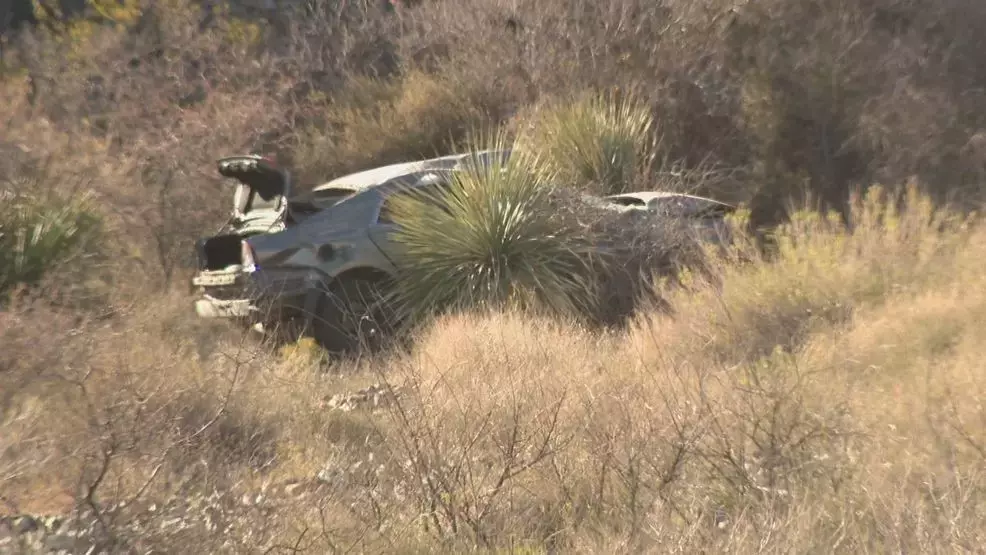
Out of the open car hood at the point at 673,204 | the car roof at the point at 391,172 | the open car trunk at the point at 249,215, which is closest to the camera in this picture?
the open car trunk at the point at 249,215

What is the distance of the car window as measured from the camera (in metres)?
9.09

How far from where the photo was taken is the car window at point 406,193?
909cm

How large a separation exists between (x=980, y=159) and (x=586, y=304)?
5.27 m

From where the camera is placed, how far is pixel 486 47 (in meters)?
15.5

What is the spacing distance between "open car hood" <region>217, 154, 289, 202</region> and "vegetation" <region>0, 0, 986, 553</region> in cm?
121

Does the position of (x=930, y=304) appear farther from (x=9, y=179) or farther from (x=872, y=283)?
(x=9, y=179)

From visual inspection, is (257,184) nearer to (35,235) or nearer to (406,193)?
(406,193)

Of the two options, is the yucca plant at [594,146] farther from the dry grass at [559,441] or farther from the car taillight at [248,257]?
the dry grass at [559,441]

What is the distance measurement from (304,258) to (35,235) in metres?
2.06

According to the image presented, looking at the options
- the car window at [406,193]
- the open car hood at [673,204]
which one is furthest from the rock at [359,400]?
the open car hood at [673,204]

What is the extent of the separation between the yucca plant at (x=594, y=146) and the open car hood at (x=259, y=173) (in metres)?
3.15

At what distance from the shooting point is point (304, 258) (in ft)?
27.6

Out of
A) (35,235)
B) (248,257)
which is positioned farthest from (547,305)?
(35,235)

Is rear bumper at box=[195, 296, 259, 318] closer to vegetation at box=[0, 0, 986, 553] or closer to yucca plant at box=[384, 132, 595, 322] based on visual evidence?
vegetation at box=[0, 0, 986, 553]
